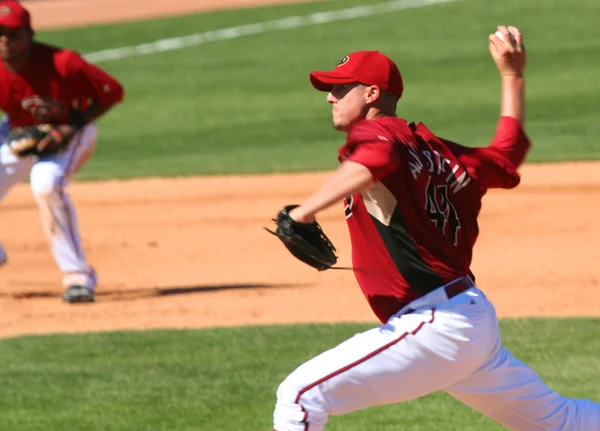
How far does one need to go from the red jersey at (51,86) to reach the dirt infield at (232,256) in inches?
55.4

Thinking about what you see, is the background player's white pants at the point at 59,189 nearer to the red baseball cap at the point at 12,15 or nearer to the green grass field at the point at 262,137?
the red baseball cap at the point at 12,15

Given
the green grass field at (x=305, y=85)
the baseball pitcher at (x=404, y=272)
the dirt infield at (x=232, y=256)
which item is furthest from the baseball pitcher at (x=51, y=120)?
the green grass field at (x=305, y=85)

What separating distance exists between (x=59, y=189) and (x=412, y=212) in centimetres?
488

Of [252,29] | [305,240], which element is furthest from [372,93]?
[252,29]

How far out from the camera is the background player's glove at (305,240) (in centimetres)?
395

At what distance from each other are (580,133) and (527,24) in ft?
24.4

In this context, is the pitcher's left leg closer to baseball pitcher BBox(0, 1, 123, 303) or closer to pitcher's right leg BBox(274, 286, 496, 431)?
baseball pitcher BBox(0, 1, 123, 303)

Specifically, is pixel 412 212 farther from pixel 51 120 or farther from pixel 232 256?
pixel 232 256

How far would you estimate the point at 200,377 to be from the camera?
6.79 metres

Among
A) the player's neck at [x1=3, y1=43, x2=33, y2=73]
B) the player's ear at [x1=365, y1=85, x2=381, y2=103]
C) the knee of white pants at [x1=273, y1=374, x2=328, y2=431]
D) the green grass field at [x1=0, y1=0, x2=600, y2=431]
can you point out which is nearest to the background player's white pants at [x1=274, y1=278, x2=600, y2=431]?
the knee of white pants at [x1=273, y1=374, x2=328, y2=431]

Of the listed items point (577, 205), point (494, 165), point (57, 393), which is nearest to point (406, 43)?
point (577, 205)

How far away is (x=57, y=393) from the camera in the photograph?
21.6 ft

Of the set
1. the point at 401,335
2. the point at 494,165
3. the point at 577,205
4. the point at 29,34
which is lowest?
the point at 577,205

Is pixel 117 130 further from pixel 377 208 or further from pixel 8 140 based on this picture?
pixel 377 208
